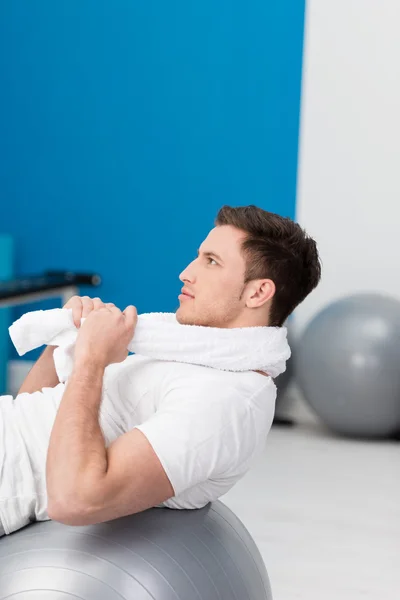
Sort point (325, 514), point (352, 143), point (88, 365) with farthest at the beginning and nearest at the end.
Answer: point (352, 143)
point (325, 514)
point (88, 365)

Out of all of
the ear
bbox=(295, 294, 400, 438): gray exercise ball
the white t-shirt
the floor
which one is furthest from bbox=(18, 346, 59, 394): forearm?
bbox=(295, 294, 400, 438): gray exercise ball

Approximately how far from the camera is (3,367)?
15.2 ft

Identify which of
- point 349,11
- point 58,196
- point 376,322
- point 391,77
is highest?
point 349,11

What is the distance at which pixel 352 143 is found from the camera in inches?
166

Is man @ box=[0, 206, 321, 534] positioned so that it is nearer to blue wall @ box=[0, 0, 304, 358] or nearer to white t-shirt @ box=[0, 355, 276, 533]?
white t-shirt @ box=[0, 355, 276, 533]

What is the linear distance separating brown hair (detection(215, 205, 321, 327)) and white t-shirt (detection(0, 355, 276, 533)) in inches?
6.4

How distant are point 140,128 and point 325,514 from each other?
7.00 ft

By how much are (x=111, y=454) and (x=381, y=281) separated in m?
2.99

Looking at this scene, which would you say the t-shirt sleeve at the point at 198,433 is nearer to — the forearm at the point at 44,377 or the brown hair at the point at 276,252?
the brown hair at the point at 276,252

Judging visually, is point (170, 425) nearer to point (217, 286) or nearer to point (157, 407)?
point (157, 407)

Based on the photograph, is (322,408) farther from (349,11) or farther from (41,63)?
(41,63)

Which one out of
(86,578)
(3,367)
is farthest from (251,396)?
(3,367)

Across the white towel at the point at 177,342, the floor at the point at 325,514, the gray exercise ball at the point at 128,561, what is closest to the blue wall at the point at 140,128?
the floor at the point at 325,514

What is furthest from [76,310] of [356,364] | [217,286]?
[356,364]
